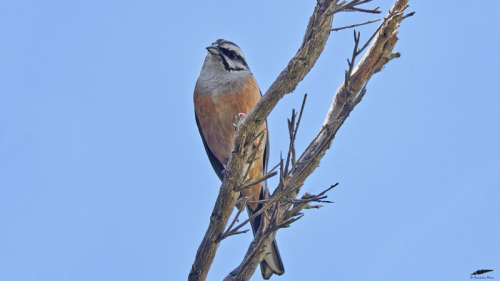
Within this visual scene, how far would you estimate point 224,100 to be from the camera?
20.6ft

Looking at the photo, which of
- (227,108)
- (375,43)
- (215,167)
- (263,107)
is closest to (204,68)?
(227,108)

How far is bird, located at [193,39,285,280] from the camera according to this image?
6242 mm

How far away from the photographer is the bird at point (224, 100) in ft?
20.5

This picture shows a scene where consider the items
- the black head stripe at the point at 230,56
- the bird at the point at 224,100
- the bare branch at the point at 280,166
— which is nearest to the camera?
the bare branch at the point at 280,166

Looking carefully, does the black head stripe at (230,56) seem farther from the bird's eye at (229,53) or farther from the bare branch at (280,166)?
the bare branch at (280,166)

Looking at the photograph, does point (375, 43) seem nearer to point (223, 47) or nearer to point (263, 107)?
point (263, 107)

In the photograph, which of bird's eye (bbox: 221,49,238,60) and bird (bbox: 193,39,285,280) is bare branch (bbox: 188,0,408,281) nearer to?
bird (bbox: 193,39,285,280)

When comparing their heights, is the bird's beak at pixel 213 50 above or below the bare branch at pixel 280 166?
above

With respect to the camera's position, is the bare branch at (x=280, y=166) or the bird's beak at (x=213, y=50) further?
the bird's beak at (x=213, y=50)

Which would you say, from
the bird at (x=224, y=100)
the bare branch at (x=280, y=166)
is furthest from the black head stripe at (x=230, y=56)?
the bare branch at (x=280, y=166)

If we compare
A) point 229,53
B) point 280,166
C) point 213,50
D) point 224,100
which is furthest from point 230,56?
point 280,166

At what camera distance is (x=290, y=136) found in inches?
144

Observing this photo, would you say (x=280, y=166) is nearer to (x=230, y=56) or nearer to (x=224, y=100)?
(x=224, y=100)

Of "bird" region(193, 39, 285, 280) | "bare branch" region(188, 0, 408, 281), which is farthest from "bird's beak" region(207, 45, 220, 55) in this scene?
"bare branch" region(188, 0, 408, 281)
